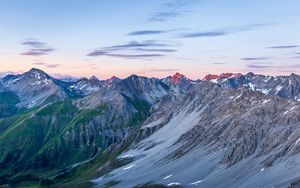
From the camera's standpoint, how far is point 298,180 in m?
188

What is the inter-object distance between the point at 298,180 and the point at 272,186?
48.1ft

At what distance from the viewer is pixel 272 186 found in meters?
200
